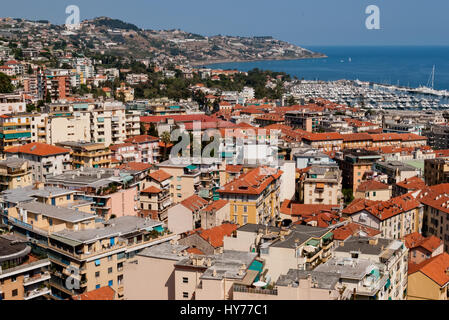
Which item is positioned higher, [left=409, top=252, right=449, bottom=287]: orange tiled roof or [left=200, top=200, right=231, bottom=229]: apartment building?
[left=200, top=200, right=231, bottom=229]: apartment building

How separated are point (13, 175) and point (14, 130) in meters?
3.53

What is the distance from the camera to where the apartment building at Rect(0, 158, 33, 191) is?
11.6 meters

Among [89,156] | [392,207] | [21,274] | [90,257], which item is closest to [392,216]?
[392,207]

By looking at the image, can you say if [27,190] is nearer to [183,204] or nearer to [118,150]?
[183,204]

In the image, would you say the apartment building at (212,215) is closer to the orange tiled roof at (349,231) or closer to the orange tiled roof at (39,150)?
the orange tiled roof at (349,231)

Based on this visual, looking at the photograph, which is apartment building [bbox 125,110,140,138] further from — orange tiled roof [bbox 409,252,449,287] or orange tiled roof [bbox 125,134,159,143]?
orange tiled roof [bbox 409,252,449,287]

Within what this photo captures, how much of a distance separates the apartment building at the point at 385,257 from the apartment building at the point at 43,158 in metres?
7.76

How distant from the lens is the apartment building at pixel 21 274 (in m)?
6.51

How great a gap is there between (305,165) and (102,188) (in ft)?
20.9

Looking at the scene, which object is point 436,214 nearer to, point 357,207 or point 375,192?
point 357,207

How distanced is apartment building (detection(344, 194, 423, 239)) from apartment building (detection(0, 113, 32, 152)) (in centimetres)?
874

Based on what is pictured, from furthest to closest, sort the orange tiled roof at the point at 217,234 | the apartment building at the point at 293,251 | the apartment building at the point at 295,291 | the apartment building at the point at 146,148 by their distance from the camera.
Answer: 1. the apartment building at the point at 146,148
2. the orange tiled roof at the point at 217,234
3. the apartment building at the point at 293,251
4. the apartment building at the point at 295,291

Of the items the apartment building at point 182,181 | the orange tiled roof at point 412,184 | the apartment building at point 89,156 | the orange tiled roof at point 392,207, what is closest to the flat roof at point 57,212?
the apartment building at point 182,181

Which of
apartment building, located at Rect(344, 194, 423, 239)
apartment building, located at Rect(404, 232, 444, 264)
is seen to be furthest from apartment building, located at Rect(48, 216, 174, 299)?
apartment building, located at Rect(344, 194, 423, 239)
